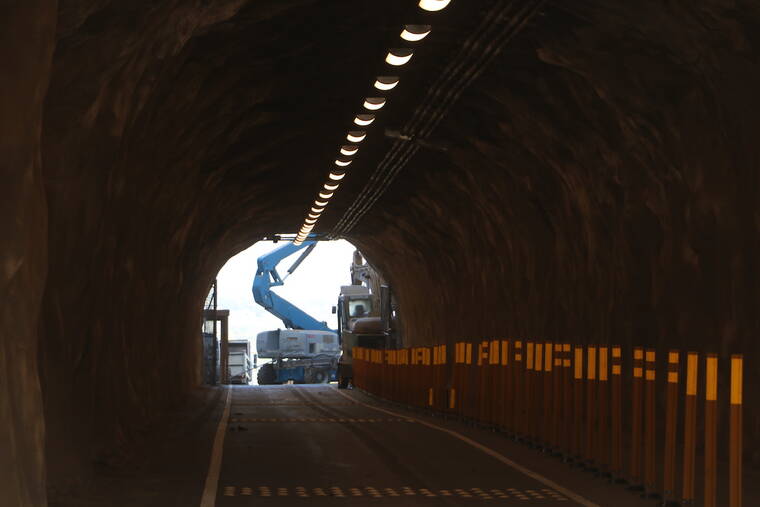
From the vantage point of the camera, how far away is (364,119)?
77.2ft

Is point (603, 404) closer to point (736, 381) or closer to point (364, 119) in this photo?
point (736, 381)

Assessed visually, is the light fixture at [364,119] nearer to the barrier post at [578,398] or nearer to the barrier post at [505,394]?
the barrier post at [505,394]

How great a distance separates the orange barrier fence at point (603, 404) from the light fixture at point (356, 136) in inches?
167

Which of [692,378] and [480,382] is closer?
[692,378]

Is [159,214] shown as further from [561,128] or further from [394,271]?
[394,271]

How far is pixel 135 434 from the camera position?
20.5m

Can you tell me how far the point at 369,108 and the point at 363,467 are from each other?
8.36m

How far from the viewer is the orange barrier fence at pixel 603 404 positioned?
11641 mm

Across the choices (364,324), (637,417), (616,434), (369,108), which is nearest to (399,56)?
(369,108)

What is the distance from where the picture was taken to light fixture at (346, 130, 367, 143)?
2481cm

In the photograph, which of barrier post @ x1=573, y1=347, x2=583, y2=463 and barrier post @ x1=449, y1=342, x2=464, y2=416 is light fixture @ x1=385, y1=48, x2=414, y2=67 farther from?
barrier post @ x1=449, y1=342, x2=464, y2=416

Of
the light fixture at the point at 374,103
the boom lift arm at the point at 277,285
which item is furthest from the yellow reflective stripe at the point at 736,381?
the boom lift arm at the point at 277,285

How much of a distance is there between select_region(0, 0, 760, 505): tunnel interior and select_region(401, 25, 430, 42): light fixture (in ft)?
0.56

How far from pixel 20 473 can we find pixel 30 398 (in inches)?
31.9
